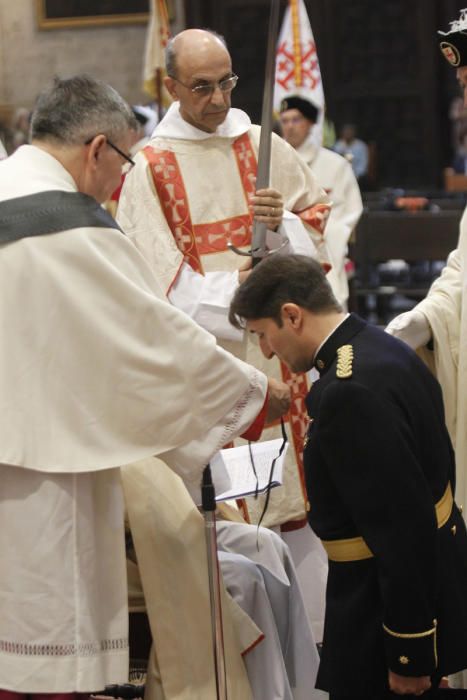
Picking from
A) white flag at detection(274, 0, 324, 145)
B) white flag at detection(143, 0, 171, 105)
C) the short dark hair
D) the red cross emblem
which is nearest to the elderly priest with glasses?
the short dark hair

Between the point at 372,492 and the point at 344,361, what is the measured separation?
0.29 meters

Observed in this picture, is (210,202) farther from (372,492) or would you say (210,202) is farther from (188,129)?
(372,492)

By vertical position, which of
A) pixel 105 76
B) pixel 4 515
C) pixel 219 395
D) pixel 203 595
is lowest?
pixel 105 76

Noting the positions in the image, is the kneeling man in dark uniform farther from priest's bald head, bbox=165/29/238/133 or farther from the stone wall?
the stone wall

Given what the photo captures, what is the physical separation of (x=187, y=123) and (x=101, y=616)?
6.78ft

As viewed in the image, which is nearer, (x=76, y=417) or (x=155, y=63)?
(x=76, y=417)

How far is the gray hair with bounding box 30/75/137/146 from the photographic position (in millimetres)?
2961

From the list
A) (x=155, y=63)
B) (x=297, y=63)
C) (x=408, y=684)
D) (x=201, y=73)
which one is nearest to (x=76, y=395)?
(x=408, y=684)

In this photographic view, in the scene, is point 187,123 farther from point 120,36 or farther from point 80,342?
point 120,36

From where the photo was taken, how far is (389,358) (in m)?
2.92

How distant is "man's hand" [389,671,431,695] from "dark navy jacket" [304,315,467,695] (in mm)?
24

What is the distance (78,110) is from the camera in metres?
2.96

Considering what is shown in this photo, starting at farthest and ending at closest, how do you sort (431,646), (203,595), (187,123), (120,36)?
(120,36) → (187,123) → (203,595) → (431,646)

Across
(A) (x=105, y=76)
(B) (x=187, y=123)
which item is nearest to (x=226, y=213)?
(B) (x=187, y=123)
